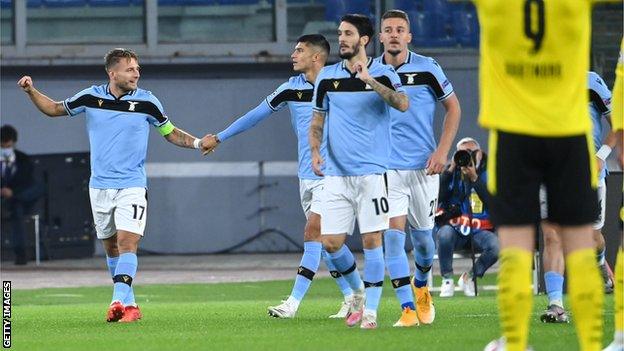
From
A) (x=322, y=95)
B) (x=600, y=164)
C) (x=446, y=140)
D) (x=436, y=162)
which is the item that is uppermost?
(x=322, y=95)

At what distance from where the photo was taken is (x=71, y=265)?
90.5ft

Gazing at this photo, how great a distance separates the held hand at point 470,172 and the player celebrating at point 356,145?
6117 mm

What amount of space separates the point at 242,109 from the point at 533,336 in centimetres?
1946

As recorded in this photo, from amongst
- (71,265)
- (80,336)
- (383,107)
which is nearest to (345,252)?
(383,107)

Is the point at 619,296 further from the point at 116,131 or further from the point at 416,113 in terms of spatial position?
the point at 116,131

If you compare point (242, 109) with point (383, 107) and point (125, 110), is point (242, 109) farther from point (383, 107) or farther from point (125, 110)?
point (383, 107)

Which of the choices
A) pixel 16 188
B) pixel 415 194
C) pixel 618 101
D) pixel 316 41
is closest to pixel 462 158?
pixel 316 41

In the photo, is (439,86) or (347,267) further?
(347,267)

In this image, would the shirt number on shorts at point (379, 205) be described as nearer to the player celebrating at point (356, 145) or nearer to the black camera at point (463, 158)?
the player celebrating at point (356, 145)

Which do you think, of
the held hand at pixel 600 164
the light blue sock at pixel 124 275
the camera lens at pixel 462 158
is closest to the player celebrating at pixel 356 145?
the light blue sock at pixel 124 275

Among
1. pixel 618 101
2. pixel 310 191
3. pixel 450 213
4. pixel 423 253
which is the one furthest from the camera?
pixel 450 213

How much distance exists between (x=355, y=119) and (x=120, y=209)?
108 inches

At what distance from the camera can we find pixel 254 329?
12102 mm

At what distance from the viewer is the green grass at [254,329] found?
Result: 1048cm
